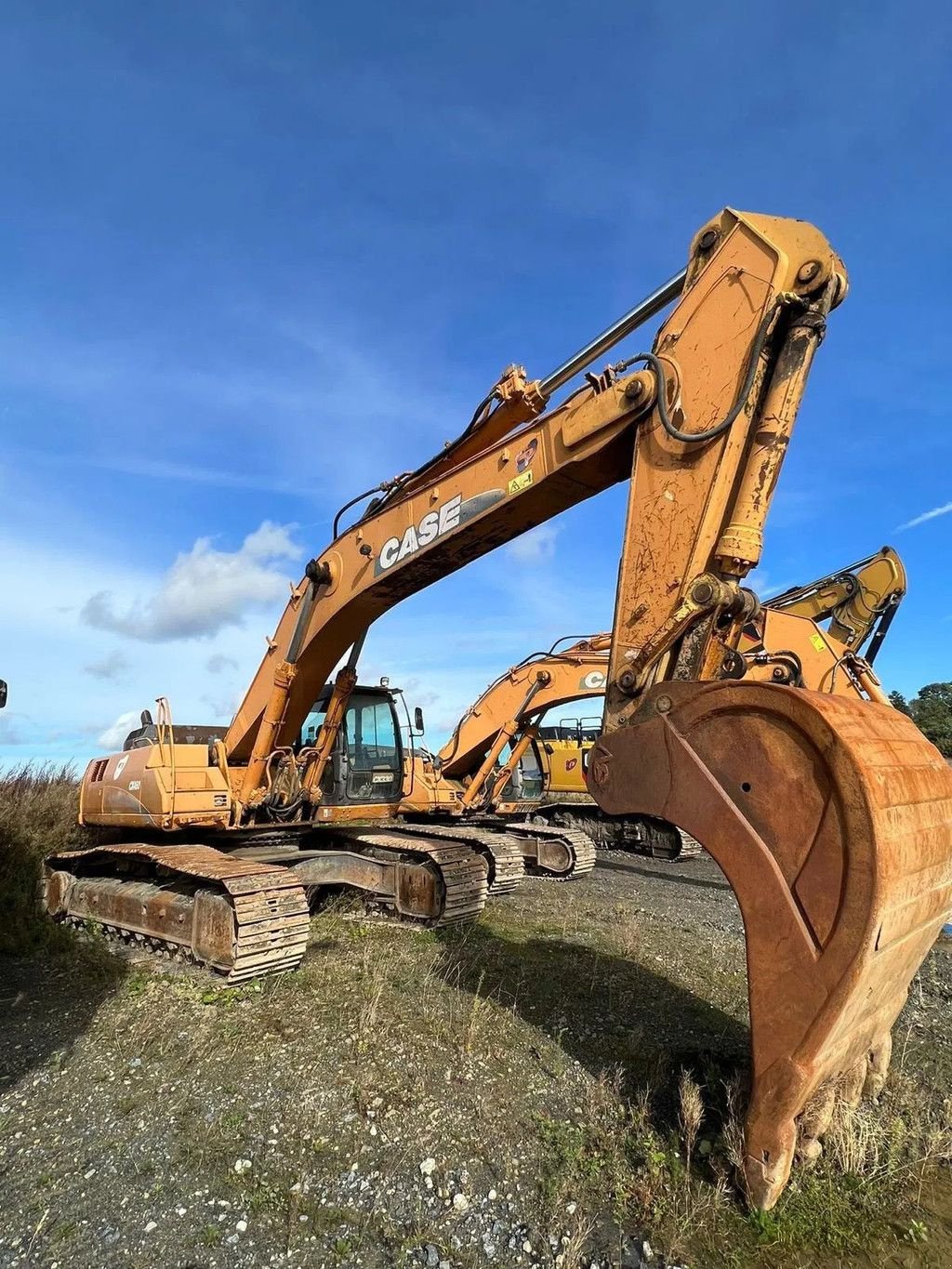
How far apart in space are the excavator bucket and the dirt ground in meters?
0.41

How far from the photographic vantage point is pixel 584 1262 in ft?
9.64

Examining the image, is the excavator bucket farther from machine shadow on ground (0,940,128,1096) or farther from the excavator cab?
the excavator cab

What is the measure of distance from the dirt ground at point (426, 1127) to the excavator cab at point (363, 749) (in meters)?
2.92

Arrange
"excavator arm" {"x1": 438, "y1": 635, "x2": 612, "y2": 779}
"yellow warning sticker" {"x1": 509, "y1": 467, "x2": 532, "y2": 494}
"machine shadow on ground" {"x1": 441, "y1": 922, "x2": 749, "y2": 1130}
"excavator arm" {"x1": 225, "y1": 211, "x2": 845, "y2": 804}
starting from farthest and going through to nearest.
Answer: "excavator arm" {"x1": 438, "y1": 635, "x2": 612, "y2": 779}, "yellow warning sticker" {"x1": 509, "y1": 467, "x2": 532, "y2": 494}, "machine shadow on ground" {"x1": 441, "y1": 922, "x2": 749, "y2": 1130}, "excavator arm" {"x1": 225, "y1": 211, "x2": 845, "y2": 804}

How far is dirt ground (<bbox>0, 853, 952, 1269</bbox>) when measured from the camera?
3.10 m

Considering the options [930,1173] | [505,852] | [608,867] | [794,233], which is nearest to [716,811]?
[930,1173]

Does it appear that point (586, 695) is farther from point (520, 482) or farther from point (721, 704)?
point (721, 704)

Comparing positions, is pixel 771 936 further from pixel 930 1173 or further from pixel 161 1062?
pixel 161 1062

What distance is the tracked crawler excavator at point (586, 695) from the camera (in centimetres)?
802

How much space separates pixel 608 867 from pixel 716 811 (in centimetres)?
1126

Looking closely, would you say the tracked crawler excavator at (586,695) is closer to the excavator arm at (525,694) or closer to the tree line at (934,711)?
the excavator arm at (525,694)

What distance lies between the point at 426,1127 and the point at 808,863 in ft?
7.66

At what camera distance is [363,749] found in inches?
378

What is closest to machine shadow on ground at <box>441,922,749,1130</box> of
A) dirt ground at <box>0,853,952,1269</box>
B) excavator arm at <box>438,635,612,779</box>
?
dirt ground at <box>0,853,952,1269</box>
